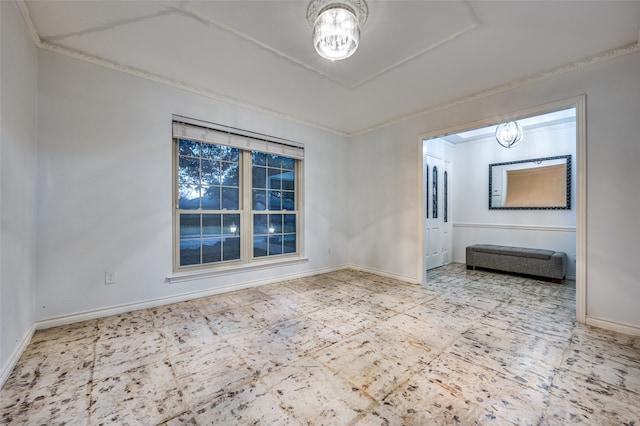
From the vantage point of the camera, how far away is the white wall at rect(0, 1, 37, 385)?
176 centimetres

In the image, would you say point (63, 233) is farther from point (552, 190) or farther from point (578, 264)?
point (552, 190)

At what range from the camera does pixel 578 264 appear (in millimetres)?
2699

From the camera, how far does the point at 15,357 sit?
6.25ft

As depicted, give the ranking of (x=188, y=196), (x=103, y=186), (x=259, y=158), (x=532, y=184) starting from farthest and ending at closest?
(x=532, y=184)
(x=259, y=158)
(x=188, y=196)
(x=103, y=186)

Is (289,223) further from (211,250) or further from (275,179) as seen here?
(211,250)

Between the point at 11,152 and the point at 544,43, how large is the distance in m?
4.47

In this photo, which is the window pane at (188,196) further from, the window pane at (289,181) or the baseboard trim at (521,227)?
the baseboard trim at (521,227)

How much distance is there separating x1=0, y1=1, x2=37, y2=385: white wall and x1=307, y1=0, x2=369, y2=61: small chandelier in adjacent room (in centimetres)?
211

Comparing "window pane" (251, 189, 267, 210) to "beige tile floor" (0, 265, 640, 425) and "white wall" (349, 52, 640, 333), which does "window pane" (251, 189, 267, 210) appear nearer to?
"beige tile floor" (0, 265, 640, 425)

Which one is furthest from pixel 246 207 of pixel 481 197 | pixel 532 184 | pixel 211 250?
pixel 532 184

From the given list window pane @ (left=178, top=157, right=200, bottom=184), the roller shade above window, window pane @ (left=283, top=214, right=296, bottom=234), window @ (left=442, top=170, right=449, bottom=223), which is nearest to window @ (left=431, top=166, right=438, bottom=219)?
window @ (left=442, top=170, right=449, bottom=223)

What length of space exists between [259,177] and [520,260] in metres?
4.64

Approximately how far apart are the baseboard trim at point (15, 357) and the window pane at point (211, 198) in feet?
6.35

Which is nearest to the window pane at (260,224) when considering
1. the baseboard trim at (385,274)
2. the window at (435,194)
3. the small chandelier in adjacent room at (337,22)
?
the baseboard trim at (385,274)
